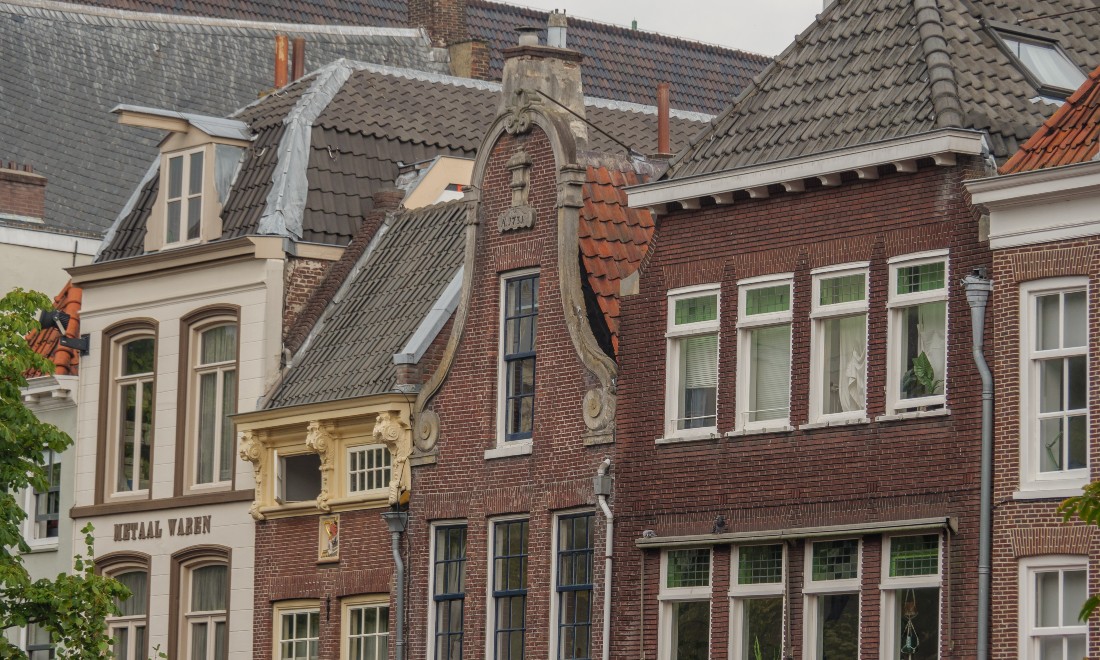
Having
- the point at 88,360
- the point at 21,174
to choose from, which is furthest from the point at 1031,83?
the point at 21,174

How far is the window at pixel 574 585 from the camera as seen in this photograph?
3903cm

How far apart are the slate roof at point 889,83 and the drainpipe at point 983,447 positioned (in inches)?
76.3

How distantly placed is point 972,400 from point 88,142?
29.6 metres

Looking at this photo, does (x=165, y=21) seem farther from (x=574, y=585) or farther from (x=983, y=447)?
(x=983, y=447)

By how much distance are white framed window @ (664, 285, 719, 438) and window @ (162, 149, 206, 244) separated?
1325 centimetres

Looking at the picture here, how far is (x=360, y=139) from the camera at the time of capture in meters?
48.5

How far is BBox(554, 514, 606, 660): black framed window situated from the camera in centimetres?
3903

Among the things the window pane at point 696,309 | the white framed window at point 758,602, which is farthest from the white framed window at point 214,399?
the white framed window at point 758,602

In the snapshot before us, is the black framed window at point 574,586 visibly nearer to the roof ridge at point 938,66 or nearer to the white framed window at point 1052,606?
the roof ridge at point 938,66

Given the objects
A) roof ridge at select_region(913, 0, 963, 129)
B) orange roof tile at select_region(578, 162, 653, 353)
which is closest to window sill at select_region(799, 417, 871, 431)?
roof ridge at select_region(913, 0, 963, 129)

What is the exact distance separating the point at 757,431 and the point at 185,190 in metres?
16.0

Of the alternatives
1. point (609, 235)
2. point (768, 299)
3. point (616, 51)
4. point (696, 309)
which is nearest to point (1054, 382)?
point (768, 299)

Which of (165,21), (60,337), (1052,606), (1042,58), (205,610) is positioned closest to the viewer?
(1052,606)

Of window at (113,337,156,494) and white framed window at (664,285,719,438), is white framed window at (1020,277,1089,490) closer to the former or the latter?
white framed window at (664,285,719,438)
